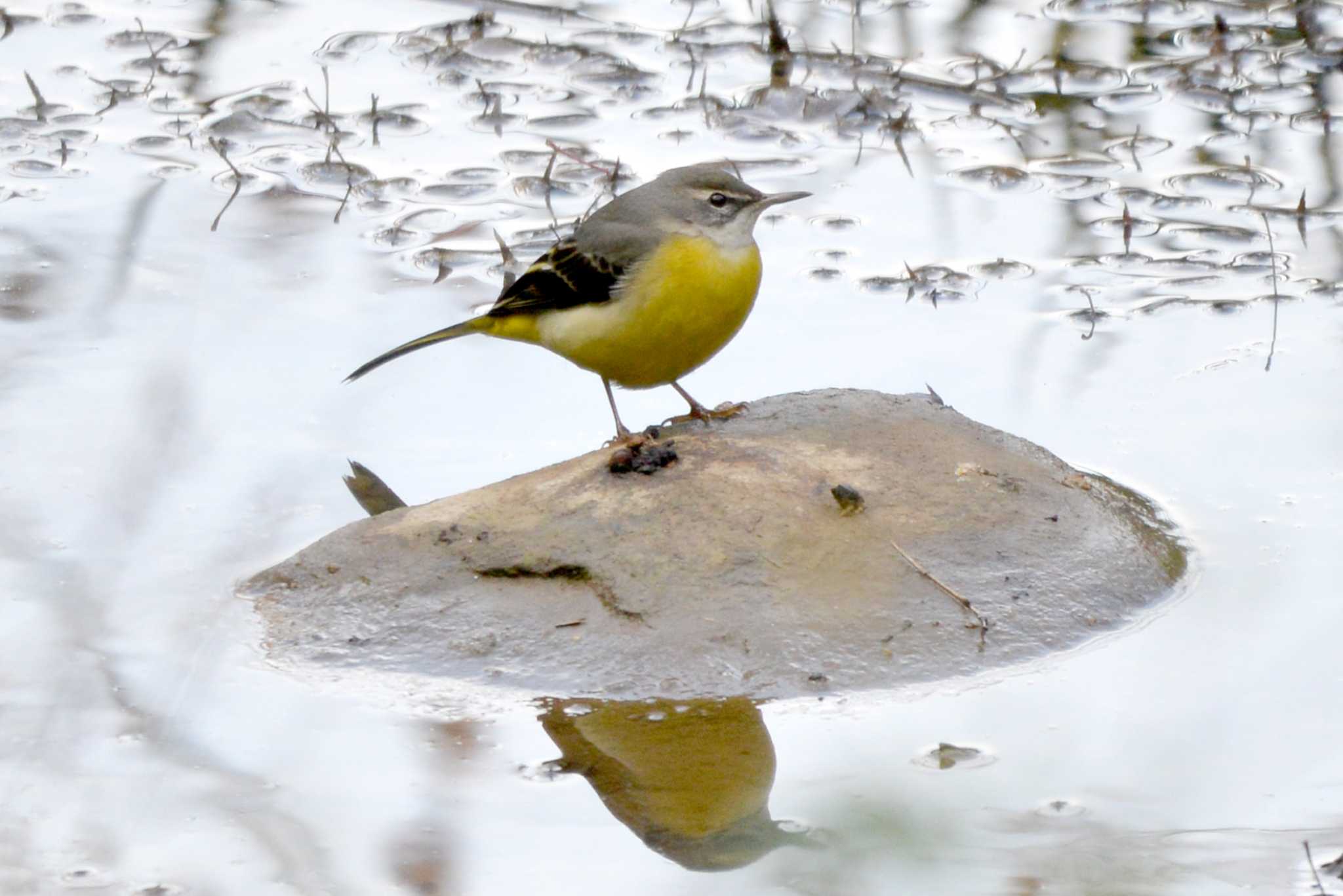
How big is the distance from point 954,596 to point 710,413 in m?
1.41

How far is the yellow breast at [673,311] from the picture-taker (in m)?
6.75

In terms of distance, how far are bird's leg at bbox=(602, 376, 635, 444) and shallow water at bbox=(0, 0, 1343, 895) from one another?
32cm

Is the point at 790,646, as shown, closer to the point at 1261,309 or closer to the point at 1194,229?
the point at 1261,309

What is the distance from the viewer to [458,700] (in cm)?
568

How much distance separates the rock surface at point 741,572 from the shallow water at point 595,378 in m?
0.16

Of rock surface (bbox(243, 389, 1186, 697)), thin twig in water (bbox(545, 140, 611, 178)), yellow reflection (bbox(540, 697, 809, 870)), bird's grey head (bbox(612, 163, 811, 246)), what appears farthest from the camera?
thin twig in water (bbox(545, 140, 611, 178))

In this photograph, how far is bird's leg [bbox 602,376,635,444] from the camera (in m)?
6.80

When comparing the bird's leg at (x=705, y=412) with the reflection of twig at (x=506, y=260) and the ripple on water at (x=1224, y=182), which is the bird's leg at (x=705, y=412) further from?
the ripple on water at (x=1224, y=182)

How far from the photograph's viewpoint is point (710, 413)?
7004 mm

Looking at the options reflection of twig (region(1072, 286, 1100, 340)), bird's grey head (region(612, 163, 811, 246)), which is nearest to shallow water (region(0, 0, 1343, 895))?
reflection of twig (region(1072, 286, 1100, 340))

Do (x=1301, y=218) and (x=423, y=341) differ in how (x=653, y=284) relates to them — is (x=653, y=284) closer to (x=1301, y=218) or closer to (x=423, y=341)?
(x=423, y=341)

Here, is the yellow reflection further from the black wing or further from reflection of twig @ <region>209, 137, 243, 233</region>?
reflection of twig @ <region>209, 137, 243, 233</region>

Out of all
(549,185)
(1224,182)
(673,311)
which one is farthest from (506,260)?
(1224,182)

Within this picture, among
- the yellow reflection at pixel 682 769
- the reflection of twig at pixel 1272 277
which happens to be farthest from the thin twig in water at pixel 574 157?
the yellow reflection at pixel 682 769
